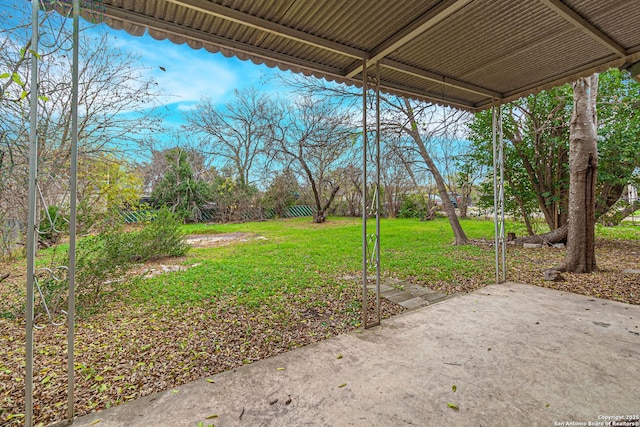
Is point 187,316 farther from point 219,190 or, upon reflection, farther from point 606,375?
point 219,190

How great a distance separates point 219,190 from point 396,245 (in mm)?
9254

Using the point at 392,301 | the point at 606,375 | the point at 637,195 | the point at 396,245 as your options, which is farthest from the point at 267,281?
the point at 637,195

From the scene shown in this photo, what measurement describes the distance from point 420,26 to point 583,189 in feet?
12.9

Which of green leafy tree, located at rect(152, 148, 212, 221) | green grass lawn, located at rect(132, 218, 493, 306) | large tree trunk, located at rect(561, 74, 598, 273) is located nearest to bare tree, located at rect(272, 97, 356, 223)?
green leafy tree, located at rect(152, 148, 212, 221)

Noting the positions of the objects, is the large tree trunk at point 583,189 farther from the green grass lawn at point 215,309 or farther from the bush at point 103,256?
the bush at point 103,256

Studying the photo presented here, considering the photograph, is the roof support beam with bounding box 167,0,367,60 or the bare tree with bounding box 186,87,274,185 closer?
the roof support beam with bounding box 167,0,367,60

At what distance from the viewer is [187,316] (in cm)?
290

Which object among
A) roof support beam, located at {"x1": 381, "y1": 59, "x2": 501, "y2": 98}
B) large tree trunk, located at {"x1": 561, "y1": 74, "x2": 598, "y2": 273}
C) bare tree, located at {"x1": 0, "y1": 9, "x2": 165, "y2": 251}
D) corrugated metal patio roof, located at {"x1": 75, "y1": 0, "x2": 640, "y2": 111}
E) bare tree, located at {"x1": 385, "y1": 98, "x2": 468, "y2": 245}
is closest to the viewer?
corrugated metal patio roof, located at {"x1": 75, "y1": 0, "x2": 640, "y2": 111}

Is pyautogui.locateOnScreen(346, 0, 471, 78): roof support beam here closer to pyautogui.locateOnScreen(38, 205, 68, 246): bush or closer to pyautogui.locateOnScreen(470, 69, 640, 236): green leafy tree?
pyautogui.locateOnScreen(38, 205, 68, 246): bush

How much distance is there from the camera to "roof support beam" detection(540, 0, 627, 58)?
1.96 m

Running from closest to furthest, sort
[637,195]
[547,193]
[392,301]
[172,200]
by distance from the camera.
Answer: [392,301] → [637,195] → [547,193] → [172,200]

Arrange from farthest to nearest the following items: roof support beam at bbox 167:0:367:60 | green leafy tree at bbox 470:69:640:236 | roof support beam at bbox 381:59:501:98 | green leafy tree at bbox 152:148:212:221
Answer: green leafy tree at bbox 152:148:212:221 → green leafy tree at bbox 470:69:640:236 → roof support beam at bbox 381:59:501:98 → roof support beam at bbox 167:0:367:60

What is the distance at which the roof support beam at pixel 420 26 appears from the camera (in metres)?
1.90

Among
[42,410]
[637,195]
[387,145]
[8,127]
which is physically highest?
[387,145]
